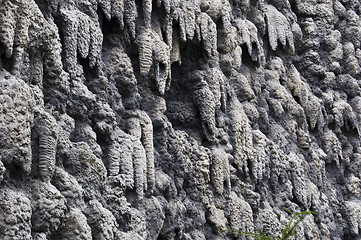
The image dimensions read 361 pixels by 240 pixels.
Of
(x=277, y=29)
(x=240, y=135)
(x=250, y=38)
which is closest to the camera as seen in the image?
(x=240, y=135)

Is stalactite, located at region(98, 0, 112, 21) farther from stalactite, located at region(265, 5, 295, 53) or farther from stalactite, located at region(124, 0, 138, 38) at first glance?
stalactite, located at region(265, 5, 295, 53)

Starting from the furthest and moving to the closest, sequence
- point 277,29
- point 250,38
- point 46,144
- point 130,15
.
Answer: point 277,29 → point 250,38 → point 130,15 → point 46,144

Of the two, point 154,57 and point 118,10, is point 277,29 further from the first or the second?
point 118,10

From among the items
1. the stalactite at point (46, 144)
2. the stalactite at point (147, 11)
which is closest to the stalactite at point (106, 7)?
the stalactite at point (147, 11)

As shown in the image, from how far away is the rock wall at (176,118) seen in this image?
161 centimetres

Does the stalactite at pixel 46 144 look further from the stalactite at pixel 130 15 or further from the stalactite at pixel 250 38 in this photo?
the stalactite at pixel 250 38

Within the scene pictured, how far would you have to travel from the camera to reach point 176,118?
260cm

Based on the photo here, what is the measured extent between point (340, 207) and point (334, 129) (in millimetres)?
484

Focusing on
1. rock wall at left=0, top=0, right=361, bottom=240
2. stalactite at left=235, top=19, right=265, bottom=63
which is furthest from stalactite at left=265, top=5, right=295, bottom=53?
stalactite at left=235, top=19, right=265, bottom=63

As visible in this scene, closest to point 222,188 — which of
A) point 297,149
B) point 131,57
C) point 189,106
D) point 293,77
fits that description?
point 189,106

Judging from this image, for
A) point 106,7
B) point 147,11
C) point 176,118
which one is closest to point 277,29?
point 176,118

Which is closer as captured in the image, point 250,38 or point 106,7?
point 106,7

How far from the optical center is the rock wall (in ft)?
5.28

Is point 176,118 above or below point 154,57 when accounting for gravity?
below
